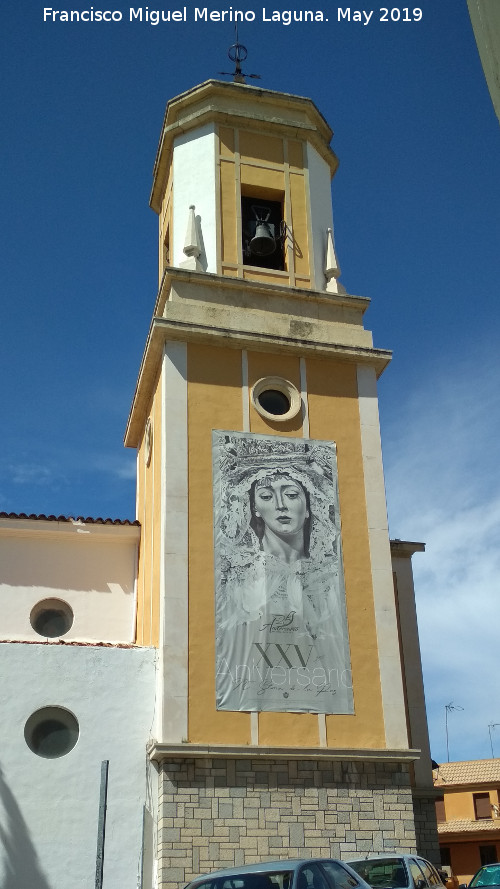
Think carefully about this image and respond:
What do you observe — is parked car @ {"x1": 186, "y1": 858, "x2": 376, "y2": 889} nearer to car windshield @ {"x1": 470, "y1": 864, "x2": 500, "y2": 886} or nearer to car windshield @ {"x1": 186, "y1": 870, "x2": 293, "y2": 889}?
car windshield @ {"x1": 186, "y1": 870, "x2": 293, "y2": 889}

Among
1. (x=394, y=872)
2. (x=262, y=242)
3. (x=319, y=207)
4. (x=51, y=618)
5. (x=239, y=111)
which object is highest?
(x=239, y=111)

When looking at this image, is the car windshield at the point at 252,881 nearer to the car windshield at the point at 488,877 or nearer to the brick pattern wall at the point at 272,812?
the brick pattern wall at the point at 272,812

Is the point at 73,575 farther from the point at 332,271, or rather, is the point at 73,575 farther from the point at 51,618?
the point at 332,271

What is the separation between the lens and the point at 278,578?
15469 millimetres

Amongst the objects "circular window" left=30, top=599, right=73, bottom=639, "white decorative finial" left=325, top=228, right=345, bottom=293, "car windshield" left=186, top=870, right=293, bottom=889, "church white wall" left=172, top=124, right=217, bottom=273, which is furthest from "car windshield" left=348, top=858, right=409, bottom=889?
"church white wall" left=172, top=124, right=217, bottom=273

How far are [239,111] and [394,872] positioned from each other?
14.8m

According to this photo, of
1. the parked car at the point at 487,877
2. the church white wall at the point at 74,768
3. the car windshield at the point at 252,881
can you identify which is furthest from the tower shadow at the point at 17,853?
the parked car at the point at 487,877

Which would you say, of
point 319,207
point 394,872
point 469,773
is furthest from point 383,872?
point 469,773

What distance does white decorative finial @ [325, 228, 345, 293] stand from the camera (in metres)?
18.7

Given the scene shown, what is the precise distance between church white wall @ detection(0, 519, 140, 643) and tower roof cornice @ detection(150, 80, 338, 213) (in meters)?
8.31

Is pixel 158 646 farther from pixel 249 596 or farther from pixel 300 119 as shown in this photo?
pixel 300 119

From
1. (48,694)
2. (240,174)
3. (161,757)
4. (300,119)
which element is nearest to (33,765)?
Result: (48,694)

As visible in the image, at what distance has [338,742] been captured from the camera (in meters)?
14.6

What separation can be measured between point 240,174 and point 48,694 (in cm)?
1069
